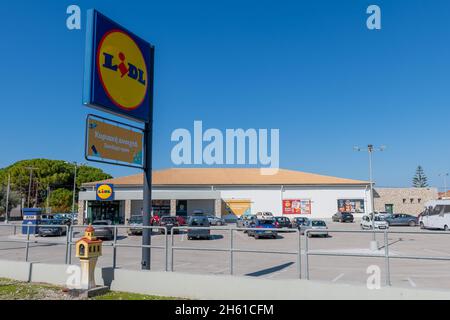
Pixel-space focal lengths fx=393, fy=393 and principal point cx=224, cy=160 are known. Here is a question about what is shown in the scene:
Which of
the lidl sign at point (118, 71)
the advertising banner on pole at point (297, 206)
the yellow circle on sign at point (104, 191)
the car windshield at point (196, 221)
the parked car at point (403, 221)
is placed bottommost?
the parked car at point (403, 221)

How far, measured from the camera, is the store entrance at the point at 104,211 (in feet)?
174

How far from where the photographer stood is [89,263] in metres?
9.09

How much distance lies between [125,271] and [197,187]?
157 ft

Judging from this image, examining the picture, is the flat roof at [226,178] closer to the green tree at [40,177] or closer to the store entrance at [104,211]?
the store entrance at [104,211]

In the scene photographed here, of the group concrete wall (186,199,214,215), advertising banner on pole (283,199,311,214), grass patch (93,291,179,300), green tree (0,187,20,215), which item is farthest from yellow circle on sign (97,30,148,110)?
green tree (0,187,20,215)

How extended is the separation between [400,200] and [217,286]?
61211mm

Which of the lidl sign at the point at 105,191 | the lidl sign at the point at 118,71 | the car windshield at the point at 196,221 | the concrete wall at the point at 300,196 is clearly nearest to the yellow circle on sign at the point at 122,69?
the lidl sign at the point at 118,71

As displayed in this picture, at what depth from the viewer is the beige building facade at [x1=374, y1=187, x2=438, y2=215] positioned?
62.5 m

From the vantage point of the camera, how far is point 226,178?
60094 mm

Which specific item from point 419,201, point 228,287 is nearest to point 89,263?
point 228,287

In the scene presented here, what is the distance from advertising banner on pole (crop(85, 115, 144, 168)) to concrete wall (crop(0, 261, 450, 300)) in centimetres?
290

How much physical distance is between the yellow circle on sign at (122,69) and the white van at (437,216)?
34664 mm

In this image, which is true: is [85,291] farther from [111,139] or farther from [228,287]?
[111,139]

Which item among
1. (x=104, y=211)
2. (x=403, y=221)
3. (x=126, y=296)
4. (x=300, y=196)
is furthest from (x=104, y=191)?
(x=126, y=296)
